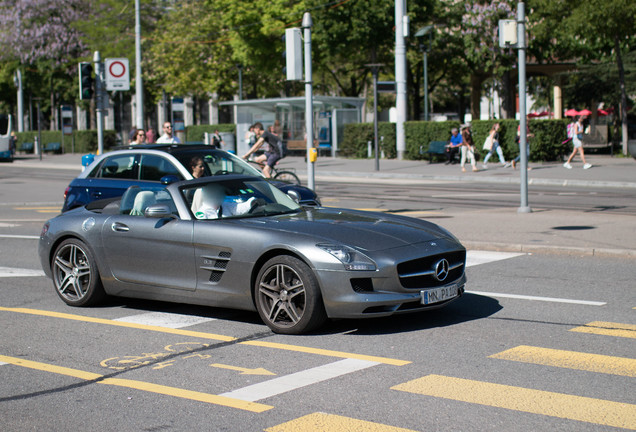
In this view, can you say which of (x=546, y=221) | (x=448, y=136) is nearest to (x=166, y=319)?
(x=546, y=221)

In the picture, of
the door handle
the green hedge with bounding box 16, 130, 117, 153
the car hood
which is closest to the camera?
the car hood

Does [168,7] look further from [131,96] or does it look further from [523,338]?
[523,338]

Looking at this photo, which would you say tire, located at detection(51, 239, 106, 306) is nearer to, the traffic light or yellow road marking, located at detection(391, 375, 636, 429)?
yellow road marking, located at detection(391, 375, 636, 429)

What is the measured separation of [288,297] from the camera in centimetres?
703

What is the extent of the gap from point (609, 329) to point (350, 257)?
2.14 m

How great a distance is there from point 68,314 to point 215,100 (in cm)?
5385

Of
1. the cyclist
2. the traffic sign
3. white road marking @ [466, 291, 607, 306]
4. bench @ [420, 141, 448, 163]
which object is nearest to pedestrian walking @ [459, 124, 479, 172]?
bench @ [420, 141, 448, 163]

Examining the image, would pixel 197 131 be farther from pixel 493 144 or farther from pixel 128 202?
pixel 128 202

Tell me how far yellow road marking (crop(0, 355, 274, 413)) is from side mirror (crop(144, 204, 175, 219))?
6.08ft

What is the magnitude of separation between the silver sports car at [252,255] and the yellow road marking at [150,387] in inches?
63.3

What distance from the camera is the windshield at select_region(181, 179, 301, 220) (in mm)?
7949

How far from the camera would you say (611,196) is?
20.6m

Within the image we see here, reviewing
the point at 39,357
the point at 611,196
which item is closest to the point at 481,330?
the point at 39,357

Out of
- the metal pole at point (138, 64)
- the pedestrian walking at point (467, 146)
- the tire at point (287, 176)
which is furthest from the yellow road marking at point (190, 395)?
the metal pole at point (138, 64)
